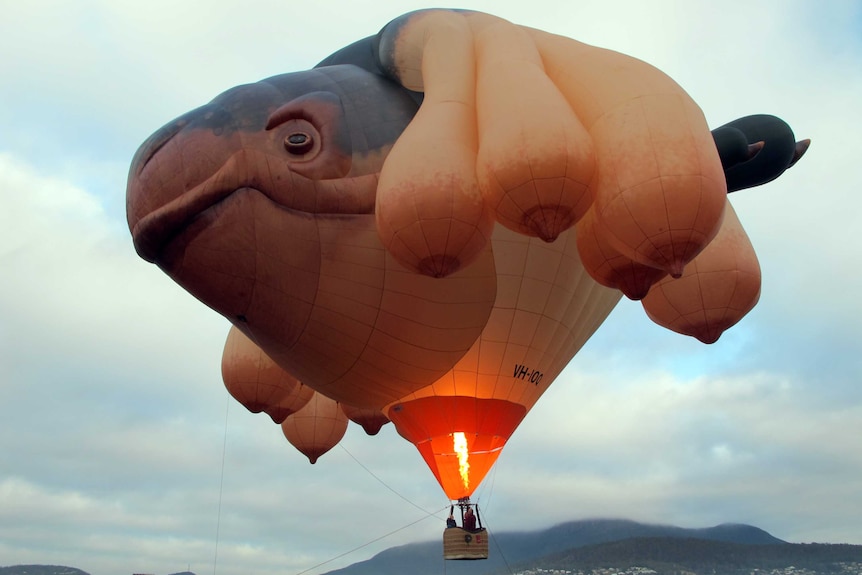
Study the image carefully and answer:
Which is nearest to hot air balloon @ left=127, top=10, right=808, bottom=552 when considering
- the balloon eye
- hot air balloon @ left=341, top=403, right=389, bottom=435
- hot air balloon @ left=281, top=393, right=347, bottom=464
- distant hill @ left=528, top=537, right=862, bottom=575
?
the balloon eye

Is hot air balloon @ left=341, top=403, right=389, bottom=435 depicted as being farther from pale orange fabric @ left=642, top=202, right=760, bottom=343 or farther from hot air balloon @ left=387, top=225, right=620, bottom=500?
pale orange fabric @ left=642, top=202, right=760, bottom=343

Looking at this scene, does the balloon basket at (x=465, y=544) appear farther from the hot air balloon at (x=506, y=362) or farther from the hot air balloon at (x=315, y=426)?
the hot air balloon at (x=315, y=426)

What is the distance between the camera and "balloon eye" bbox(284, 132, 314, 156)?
8297 millimetres

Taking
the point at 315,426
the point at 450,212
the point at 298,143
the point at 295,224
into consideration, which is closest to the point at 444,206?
the point at 450,212

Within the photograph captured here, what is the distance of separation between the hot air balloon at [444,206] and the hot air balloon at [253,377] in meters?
2.07

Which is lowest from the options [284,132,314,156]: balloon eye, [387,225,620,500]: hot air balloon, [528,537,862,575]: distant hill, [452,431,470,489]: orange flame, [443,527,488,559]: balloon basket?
[443,527,488,559]: balloon basket

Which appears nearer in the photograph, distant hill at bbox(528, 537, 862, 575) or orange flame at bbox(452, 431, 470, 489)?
orange flame at bbox(452, 431, 470, 489)

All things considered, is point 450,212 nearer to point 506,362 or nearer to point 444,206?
point 444,206

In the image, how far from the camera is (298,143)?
830cm

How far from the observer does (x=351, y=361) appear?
8.96m

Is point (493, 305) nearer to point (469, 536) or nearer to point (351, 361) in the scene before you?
point (351, 361)

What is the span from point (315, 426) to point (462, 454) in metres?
3.70

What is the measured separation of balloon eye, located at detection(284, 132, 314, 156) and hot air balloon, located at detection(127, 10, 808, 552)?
0.5 inches

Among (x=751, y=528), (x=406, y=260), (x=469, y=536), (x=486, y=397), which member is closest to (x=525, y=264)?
(x=486, y=397)
